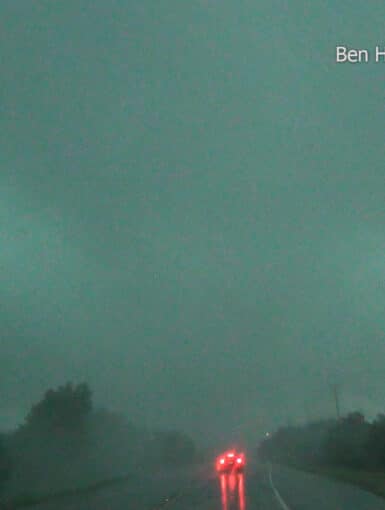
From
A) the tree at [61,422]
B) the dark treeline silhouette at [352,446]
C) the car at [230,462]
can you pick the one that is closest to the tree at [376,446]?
the dark treeline silhouette at [352,446]

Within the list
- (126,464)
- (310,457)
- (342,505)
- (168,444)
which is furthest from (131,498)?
(168,444)

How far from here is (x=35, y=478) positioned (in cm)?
5559

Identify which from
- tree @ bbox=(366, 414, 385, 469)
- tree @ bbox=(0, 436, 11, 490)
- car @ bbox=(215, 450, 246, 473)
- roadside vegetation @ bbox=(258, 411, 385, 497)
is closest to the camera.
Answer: tree @ bbox=(0, 436, 11, 490)

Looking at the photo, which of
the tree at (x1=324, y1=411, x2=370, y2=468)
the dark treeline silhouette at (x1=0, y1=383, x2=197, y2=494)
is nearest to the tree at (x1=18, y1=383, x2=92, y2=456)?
the dark treeline silhouette at (x1=0, y1=383, x2=197, y2=494)

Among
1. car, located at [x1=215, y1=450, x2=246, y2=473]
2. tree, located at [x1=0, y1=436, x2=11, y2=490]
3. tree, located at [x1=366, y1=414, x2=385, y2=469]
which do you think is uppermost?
tree, located at [x1=0, y1=436, x2=11, y2=490]

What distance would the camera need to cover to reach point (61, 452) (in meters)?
69.4

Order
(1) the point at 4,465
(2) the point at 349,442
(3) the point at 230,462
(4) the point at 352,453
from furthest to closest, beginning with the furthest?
(3) the point at 230,462
(2) the point at 349,442
(4) the point at 352,453
(1) the point at 4,465

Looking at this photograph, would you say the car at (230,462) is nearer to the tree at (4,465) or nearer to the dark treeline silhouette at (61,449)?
the dark treeline silhouette at (61,449)

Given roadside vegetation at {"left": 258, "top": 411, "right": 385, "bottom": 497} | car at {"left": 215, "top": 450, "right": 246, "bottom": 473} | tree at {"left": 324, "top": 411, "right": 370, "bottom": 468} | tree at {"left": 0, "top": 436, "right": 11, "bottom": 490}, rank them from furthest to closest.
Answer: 1. car at {"left": 215, "top": 450, "right": 246, "bottom": 473}
2. tree at {"left": 324, "top": 411, "right": 370, "bottom": 468}
3. roadside vegetation at {"left": 258, "top": 411, "right": 385, "bottom": 497}
4. tree at {"left": 0, "top": 436, "right": 11, "bottom": 490}

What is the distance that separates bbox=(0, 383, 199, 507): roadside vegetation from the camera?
49562mm

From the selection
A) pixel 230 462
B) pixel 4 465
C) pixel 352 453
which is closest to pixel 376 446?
pixel 352 453

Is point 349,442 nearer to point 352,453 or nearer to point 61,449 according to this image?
point 352,453

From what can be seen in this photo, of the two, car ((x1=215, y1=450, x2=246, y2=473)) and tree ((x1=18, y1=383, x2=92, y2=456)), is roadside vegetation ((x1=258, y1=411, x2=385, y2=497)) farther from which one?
tree ((x1=18, y1=383, x2=92, y2=456))

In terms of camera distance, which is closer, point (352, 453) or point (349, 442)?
point (352, 453)
